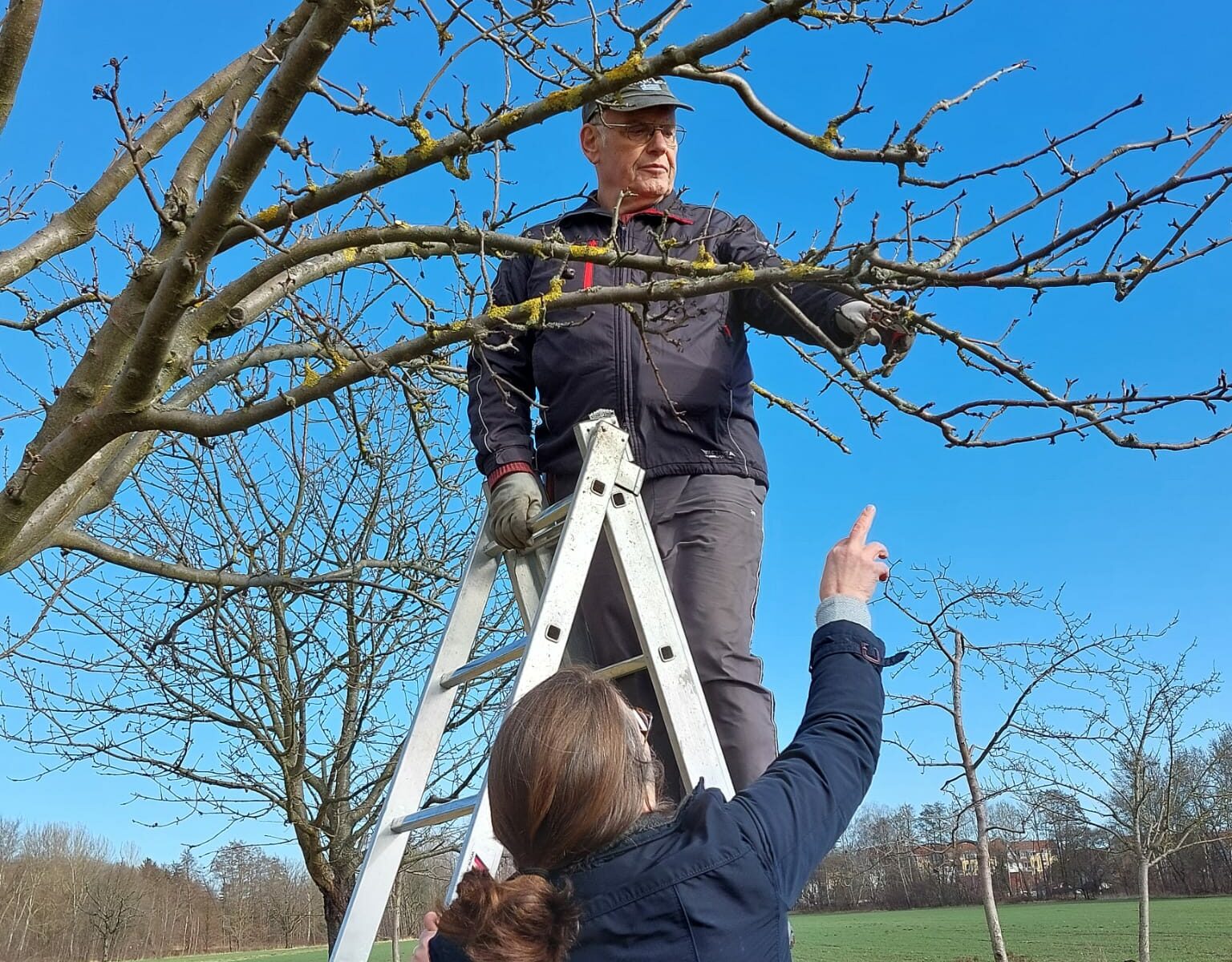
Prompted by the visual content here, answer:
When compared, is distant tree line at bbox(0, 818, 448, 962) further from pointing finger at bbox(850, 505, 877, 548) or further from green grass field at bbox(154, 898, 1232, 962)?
pointing finger at bbox(850, 505, 877, 548)

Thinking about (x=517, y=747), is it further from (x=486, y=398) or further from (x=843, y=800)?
(x=486, y=398)

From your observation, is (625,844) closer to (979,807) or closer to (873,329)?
(873,329)

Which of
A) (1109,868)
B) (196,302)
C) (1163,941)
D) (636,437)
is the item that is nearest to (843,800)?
(636,437)

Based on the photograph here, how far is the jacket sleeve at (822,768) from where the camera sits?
1.21 metres

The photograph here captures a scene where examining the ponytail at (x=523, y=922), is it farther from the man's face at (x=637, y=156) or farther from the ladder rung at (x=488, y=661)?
the man's face at (x=637, y=156)

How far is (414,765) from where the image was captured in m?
2.50

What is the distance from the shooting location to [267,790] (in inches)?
355

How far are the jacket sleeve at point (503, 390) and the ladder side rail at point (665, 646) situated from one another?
54cm

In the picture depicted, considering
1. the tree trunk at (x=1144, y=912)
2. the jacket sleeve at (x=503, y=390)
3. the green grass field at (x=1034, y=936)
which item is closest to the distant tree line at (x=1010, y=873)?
the green grass field at (x=1034, y=936)

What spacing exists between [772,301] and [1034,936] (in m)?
24.4

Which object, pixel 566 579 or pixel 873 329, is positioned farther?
pixel 873 329

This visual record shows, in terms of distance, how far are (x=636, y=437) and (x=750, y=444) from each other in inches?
12.6

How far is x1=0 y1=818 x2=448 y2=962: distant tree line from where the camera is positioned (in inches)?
1694

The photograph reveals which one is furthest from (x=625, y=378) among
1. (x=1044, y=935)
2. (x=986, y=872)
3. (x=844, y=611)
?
(x=1044, y=935)
